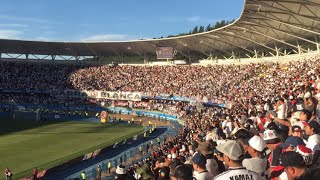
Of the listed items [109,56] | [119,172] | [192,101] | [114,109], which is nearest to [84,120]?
[114,109]

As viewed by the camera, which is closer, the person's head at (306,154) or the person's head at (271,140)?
the person's head at (306,154)

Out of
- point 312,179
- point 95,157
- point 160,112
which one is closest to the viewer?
point 312,179

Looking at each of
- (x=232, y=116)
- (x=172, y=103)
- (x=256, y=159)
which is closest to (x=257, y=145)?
(x=256, y=159)

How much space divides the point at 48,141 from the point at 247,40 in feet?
109

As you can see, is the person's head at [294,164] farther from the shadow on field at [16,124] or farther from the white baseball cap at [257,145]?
the shadow on field at [16,124]

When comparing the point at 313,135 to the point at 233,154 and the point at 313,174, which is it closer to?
the point at 233,154

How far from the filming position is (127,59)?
3391 inches

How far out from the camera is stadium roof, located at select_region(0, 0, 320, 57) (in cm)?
3559

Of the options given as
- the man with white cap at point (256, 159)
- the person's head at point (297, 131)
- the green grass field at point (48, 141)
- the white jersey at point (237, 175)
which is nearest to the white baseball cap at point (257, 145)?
the man with white cap at point (256, 159)

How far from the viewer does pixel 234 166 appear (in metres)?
4.96

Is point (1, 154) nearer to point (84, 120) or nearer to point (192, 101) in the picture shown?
point (84, 120)

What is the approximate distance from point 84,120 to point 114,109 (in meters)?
12.1

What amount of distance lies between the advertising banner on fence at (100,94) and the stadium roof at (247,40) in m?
10.6

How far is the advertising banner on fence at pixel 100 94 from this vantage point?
69.9 m
